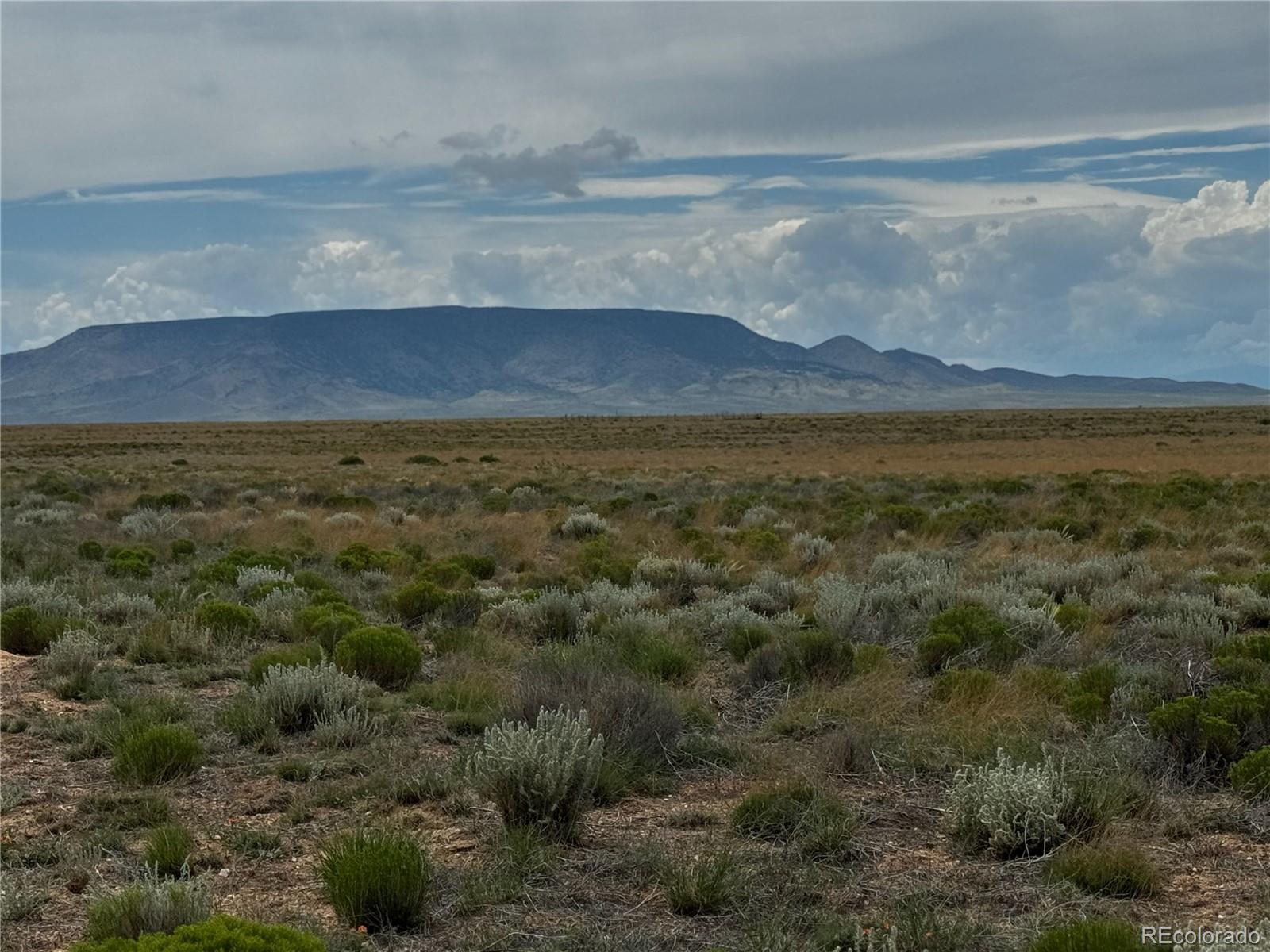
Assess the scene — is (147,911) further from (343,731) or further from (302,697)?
(302,697)

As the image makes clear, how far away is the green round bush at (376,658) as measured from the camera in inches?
373

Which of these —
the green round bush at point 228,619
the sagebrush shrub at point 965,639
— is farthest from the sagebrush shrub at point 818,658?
the green round bush at point 228,619

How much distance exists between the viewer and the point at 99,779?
7270mm

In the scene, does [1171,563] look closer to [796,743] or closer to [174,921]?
[796,743]

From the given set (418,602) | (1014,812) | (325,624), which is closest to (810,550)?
(418,602)

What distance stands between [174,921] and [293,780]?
95.8 inches

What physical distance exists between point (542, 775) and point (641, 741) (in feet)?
4.40

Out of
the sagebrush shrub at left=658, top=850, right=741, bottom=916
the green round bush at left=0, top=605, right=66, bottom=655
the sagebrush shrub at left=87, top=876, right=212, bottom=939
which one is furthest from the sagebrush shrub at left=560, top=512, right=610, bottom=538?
the sagebrush shrub at left=87, top=876, right=212, bottom=939

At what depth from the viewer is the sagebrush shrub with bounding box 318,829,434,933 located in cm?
510

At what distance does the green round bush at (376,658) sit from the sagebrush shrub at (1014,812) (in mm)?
5018

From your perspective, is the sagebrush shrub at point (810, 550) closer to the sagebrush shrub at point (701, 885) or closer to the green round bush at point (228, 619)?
the green round bush at point (228, 619)

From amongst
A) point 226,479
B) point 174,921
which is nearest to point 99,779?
point 174,921

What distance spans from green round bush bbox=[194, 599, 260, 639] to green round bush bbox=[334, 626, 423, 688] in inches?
79.8

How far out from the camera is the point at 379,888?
5102mm
